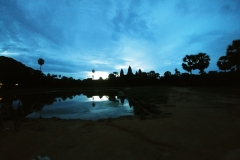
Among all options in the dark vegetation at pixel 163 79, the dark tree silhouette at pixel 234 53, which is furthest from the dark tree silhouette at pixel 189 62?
the dark tree silhouette at pixel 234 53

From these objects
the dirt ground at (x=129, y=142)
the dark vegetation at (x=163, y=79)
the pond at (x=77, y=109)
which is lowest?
the dirt ground at (x=129, y=142)

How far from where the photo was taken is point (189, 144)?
16.9ft

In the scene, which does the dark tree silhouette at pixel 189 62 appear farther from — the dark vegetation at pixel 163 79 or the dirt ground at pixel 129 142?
the dirt ground at pixel 129 142

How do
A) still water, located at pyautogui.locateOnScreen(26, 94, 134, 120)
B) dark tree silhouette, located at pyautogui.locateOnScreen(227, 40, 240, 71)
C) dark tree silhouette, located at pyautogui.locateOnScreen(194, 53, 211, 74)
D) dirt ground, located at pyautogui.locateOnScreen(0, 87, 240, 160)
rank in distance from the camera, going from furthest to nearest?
1. dark tree silhouette, located at pyautogui.locateOnScreen(194, 53, 211, 74)
2. dark tree silhouette, located at pyautogui.locateOnScreen(227, 40, 240, 71)
3. still water, located at pyautogui.locateOnScreen(26, 94, 134, 120)
4. dirt ground, located at pyautogui.locateOnScreen(0, 87, 240, 160)

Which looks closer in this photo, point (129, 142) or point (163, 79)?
point (129, 142)

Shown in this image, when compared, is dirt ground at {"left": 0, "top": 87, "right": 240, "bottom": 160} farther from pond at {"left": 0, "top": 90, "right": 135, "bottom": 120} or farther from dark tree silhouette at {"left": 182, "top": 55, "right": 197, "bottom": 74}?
dark tree silhouette at {"left": 182, "top": 55, "right": 197, "bottom": 74}

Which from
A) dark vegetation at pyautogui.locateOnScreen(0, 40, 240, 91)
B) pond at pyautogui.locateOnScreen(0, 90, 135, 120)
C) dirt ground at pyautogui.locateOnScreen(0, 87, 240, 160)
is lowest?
dirt ground at pyautogui.locateOnScreen(0, 87, 240, 160)

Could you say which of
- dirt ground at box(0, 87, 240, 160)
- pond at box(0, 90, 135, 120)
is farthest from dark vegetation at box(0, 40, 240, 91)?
dirt ground at box(0, 87, 240, 160)

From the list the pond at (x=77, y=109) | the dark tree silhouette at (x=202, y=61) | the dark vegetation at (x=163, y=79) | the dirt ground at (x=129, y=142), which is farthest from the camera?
the dark tree silhouette at (x=202, y=61)

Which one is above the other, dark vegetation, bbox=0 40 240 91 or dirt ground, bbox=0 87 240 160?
dark vegetation, bbox=0 40 240 91

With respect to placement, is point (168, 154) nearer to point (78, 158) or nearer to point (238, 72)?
point (78, 158)

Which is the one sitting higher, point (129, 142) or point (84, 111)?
point (84, 111)

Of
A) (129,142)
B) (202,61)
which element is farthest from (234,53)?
(129,142)

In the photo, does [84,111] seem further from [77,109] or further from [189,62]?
[189,62]
